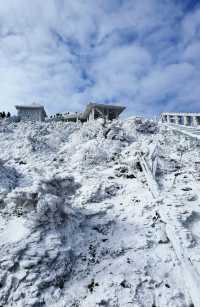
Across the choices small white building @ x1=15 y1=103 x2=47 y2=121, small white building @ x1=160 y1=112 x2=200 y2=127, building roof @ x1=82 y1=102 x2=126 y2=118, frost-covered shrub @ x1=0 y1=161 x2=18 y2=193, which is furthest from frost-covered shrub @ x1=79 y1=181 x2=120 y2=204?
small white building @ x1=15 y1=103 x2=47 y2=121

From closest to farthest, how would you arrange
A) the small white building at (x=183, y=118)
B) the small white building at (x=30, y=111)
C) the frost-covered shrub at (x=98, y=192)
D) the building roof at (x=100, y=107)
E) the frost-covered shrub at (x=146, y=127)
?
the frost-covered shrub at (x=98, y=192) → the small white building at (x=183, y=118) → the frost-covered shrub at (x=146, y=127) → the building roof at (x=100, y=107) → the small white building at (x=30, y=111)

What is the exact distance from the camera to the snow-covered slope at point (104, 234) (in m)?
6.32

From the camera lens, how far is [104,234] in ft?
28.3

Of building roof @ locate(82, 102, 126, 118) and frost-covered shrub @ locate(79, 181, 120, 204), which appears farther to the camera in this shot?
building roof @ locate(82, 102, 126, 118)

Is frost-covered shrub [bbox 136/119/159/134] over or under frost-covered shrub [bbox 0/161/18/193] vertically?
over

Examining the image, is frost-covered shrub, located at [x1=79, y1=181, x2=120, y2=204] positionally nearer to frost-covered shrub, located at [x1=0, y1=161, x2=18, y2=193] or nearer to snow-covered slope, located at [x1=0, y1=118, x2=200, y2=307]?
snow-covered slope, located at [x1=0, y1=118, x2=200, y2=307]

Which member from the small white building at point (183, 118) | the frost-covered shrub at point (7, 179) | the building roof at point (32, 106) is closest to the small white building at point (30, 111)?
the building roof at point (32, 106)

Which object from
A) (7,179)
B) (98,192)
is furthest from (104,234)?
(7,179)

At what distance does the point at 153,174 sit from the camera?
12.5m

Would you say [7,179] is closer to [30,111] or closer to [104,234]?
[104,234]

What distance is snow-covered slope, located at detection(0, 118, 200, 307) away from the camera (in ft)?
20.7

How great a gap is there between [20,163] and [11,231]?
325 inches

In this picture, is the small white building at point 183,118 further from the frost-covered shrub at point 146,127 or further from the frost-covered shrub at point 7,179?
the frost-covered shrub at point 7,179

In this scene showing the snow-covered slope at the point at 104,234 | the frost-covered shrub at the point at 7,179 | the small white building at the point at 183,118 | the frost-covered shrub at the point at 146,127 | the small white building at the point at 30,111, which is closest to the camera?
the snow-covered slope at the point at 104,234
